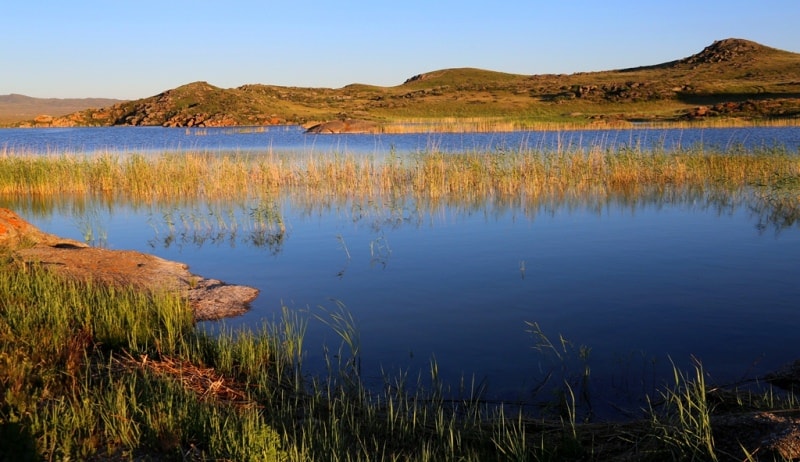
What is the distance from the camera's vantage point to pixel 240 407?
5.03 m

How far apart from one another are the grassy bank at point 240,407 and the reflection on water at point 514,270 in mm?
564

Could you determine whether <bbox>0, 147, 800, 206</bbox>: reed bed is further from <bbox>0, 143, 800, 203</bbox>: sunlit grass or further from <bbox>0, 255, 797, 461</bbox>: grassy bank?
<bbox>0, 255, 797, 461</bbox>: grassy bank

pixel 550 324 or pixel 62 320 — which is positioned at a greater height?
pixel 62 320

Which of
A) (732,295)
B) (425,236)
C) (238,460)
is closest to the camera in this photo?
(238,460)

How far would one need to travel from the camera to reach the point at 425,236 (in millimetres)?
12641

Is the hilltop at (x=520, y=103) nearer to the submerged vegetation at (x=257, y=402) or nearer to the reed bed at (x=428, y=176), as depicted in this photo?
the reed bed at (x=428, y=176)

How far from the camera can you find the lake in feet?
21.7

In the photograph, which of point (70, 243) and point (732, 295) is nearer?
point (732, 295)

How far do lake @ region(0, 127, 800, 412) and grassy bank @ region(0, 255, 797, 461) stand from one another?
0.51m

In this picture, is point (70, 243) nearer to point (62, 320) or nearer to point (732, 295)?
point (62, 320)

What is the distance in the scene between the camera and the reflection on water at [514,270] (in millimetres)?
6699

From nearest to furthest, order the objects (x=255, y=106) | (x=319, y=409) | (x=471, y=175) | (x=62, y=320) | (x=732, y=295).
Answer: (x=319, y=409) → (x=62, y=320) → (x=732, y=295) → (x=471, y=175) → (x=255, y=106)

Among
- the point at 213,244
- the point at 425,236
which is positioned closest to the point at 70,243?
the point at 213,244

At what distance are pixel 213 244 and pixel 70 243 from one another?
2244 millimetres
